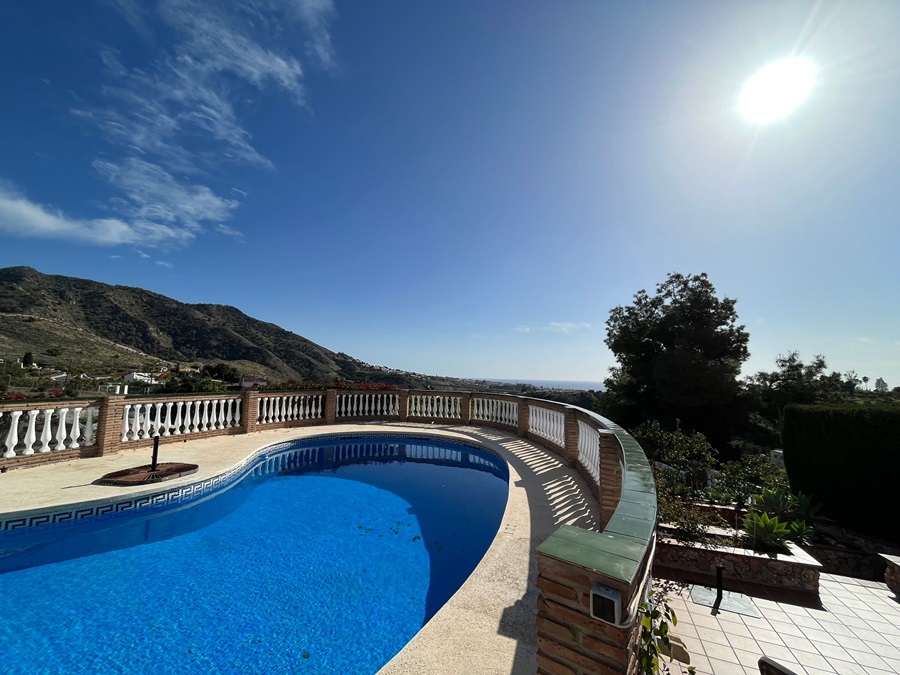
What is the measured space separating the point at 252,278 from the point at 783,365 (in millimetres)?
35817

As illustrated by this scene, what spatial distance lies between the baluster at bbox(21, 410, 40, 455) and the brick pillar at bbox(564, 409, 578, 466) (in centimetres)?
1036

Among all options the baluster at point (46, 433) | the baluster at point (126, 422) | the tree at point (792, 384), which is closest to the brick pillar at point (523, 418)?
the baluster at point (126, 422)

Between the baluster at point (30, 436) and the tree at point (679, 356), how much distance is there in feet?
73.9

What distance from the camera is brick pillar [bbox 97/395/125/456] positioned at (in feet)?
25.0

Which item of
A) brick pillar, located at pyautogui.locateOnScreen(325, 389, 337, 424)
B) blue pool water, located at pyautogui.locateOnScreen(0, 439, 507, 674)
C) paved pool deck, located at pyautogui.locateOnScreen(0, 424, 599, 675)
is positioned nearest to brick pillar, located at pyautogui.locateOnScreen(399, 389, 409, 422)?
paved pool deck, located at pyautogui.locateOnScreen(0, 424, 599, 675)

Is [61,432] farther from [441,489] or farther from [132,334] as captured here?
[132,334]

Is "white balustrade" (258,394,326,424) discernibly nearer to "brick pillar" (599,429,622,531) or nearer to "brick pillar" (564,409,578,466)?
"brick pillar" (564,409,578,466)

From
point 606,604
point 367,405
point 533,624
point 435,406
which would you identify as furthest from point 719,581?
point 367,405

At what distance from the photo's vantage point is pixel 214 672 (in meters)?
2.79

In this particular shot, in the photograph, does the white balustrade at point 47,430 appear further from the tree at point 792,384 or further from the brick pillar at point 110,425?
the tree at point 792,384

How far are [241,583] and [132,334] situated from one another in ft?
231

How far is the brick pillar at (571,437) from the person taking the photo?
7348 millimetres

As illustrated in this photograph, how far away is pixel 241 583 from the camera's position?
396cm

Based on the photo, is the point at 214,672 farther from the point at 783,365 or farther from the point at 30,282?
the point at 30,282
